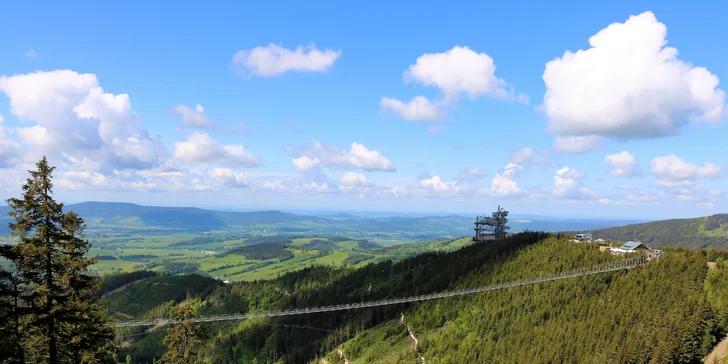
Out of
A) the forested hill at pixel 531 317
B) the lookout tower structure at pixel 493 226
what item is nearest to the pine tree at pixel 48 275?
the forested hill at pixel 531 317

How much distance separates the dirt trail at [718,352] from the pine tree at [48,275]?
8601 cm

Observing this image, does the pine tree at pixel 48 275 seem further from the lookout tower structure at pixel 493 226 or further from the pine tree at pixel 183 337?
the lookout tower structure at pixel 493 226

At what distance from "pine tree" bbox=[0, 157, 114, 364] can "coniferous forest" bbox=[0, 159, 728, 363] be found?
0.10 meters

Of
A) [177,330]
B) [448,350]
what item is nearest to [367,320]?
[448,350]

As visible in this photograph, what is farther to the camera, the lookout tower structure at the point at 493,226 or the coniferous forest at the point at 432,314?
the lookout tower structure at the point at 493,226

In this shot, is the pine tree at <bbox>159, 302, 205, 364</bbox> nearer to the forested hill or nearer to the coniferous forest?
the coniferous forest

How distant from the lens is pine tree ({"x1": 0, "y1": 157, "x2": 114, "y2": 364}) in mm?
27000

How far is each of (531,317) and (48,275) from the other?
9582 cm

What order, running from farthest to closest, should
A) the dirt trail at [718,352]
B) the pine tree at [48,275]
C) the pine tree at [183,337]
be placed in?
the dirt trail at [718,352] < the pine tree at [183,337] < the pine tree at [48,275]

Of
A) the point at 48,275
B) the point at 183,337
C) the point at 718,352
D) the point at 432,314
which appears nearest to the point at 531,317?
the point at 432,314

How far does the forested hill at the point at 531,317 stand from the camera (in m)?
71.5

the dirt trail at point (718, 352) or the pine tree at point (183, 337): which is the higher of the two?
the pine tree at point (183, 337)

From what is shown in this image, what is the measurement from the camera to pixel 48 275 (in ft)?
92.4

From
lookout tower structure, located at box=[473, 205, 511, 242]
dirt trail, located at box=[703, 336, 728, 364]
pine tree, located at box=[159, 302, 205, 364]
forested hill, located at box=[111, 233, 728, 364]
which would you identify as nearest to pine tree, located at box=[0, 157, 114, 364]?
pine tree, located at box=[159, 302, 205, 364]
